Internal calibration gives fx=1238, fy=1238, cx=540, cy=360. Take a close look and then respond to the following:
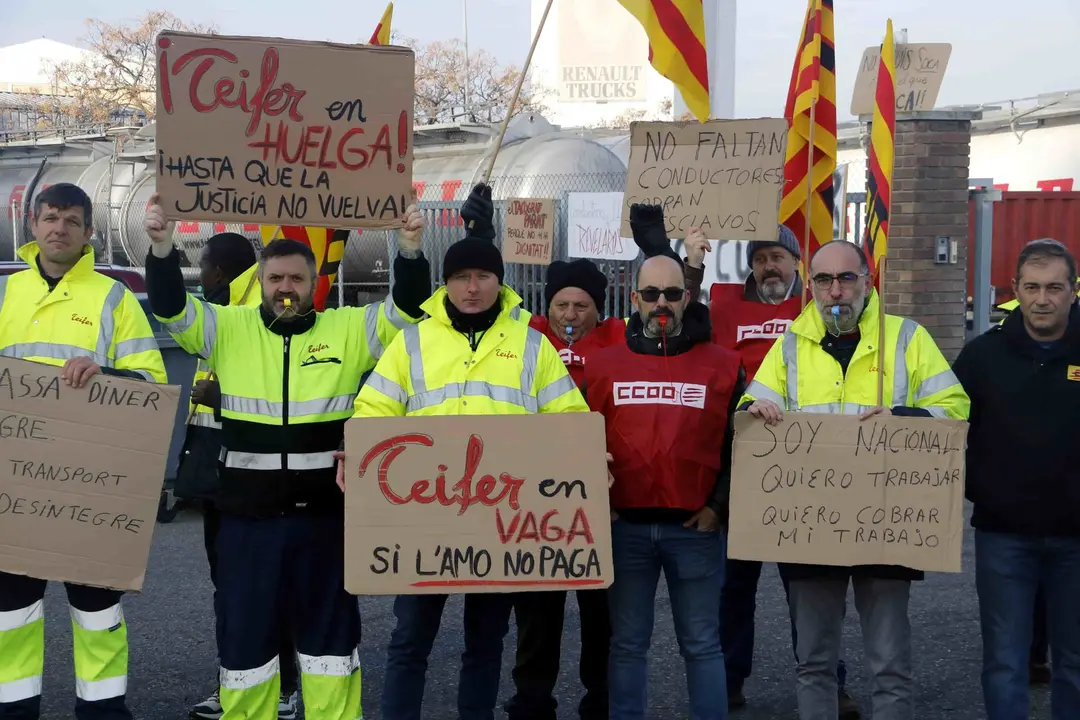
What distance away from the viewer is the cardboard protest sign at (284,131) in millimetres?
4324

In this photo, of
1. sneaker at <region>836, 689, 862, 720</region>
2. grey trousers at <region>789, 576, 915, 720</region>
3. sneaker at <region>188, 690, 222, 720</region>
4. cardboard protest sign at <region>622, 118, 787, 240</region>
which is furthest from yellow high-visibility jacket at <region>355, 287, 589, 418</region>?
sneaker at <region>836, 689, 862, 720</region>

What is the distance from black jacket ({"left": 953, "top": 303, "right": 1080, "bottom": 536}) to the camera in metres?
4.09

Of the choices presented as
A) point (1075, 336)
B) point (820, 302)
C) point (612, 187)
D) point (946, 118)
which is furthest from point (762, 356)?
point (612, 187)

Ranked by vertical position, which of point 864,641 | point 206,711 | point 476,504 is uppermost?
point 476,504

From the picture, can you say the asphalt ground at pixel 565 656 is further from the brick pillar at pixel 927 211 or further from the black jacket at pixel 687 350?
the brick pillar at pixel 927 211

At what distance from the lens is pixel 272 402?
4.19m

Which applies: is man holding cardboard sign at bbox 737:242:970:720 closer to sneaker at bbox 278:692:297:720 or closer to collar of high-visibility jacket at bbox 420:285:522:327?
collar of high-visibility jacket at bbox 420:285:522:327

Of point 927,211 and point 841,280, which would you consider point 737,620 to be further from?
point 927,211

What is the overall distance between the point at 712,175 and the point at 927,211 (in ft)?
19.5

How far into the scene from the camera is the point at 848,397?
413 centimetres

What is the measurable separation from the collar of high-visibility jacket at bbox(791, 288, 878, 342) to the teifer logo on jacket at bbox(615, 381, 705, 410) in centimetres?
39

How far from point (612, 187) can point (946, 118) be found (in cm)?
501

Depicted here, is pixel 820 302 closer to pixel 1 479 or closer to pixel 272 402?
pixel 272 402

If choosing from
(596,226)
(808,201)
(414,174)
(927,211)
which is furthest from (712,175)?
(414,174)
